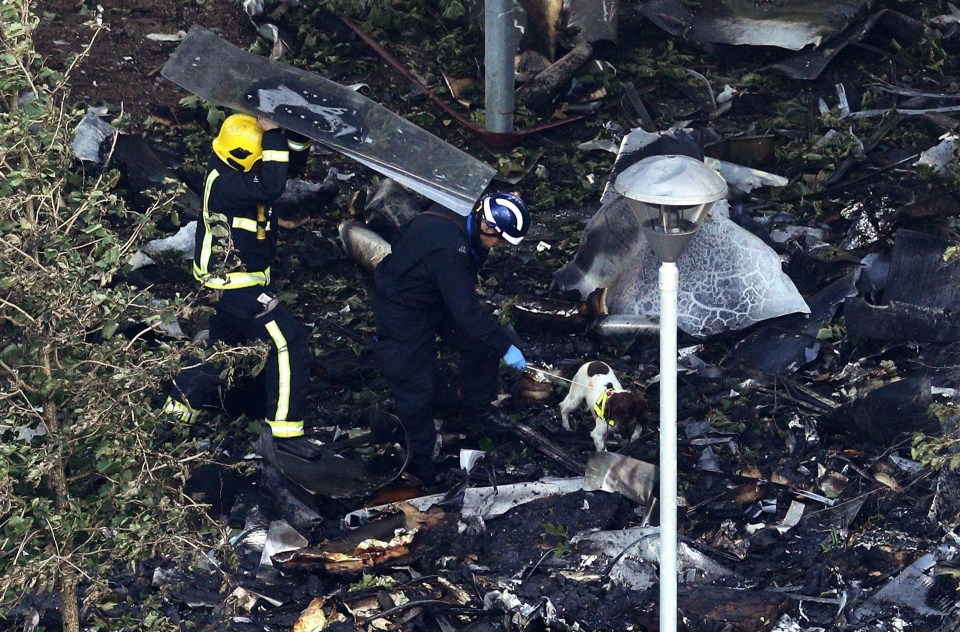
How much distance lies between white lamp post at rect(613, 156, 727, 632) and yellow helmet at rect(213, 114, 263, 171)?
277cm

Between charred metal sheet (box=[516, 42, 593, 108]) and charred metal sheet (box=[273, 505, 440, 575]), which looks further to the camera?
charred metal sheet (box=[516, 42, 593, 108])

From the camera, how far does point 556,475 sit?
6.51m

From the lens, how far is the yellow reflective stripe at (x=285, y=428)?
6.45 meters

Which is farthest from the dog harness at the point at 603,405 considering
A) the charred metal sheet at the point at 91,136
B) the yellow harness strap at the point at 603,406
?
the charred metal sheet at the point at 91,136

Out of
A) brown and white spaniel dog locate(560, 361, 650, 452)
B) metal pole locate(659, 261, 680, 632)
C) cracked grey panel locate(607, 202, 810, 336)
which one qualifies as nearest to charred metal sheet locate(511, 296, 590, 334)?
cracked grey panel locate(607, 202, 810, 336)

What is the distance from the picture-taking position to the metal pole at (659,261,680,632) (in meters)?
4.02

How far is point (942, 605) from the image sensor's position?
5.16 metres

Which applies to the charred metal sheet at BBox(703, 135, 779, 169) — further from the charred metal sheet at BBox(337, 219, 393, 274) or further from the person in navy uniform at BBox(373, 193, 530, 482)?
the person in navy uniform at BBox(373, 193, 530, 482)

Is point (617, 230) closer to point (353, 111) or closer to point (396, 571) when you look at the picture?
point (353, 111)

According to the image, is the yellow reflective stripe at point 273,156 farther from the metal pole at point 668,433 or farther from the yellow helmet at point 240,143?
the metal pole at point 668,433

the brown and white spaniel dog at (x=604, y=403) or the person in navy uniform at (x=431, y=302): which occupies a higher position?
the person in navy uniform at (x=431, y=302)

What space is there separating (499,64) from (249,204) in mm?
3717

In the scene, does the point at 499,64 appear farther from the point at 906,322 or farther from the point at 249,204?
the point at 906,322

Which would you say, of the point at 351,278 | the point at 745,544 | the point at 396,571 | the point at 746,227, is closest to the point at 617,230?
the point at 746,227
